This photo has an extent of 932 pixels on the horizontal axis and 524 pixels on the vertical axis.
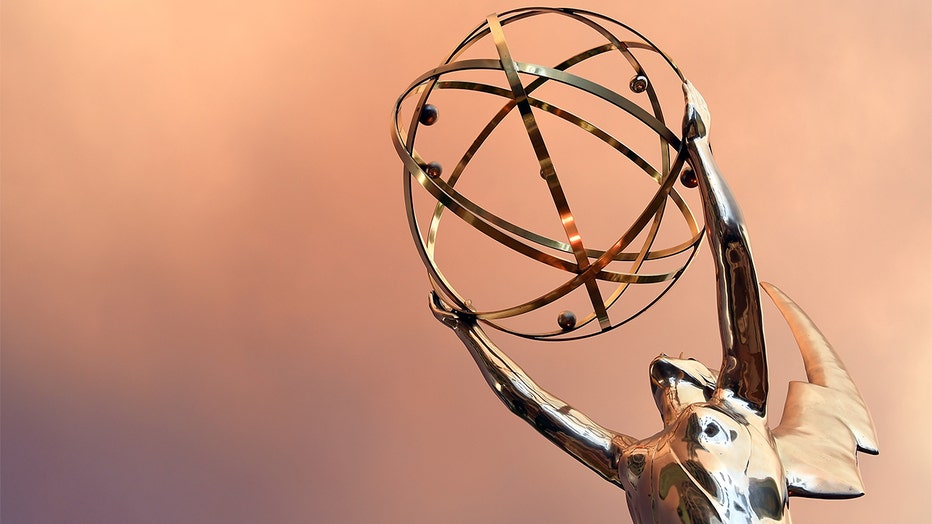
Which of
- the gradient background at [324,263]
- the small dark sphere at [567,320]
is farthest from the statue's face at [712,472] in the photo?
the gradient background at [324,263]

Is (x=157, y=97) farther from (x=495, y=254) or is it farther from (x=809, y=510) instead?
(x=809, y=510)

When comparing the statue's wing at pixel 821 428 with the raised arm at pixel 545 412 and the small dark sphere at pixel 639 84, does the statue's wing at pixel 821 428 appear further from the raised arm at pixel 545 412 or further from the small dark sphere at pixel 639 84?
the small dark sphere at pixel 639 84

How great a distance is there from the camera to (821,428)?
1.37 m

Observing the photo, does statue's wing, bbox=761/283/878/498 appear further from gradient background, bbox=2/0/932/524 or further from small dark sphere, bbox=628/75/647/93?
gradient background, bbox=2/0/932/524

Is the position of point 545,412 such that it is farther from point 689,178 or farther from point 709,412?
point 689,178

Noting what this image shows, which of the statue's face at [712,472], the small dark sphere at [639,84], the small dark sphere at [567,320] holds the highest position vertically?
the small dark sphere at [639,84]

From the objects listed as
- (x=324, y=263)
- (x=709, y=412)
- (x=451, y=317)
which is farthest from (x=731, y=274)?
(x=324, y=263)

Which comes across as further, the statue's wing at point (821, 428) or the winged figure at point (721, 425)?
the statue's wing at point (821, 428)

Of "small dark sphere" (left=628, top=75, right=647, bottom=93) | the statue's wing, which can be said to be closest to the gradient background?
the statue's wing

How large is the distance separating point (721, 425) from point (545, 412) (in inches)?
10.7

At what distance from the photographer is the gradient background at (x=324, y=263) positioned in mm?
2482

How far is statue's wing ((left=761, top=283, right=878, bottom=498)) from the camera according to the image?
4.20ft

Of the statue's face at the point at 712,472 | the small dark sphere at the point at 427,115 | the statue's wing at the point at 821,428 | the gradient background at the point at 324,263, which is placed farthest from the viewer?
the gradient background at the point at 324,263

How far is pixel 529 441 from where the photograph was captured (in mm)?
2529
